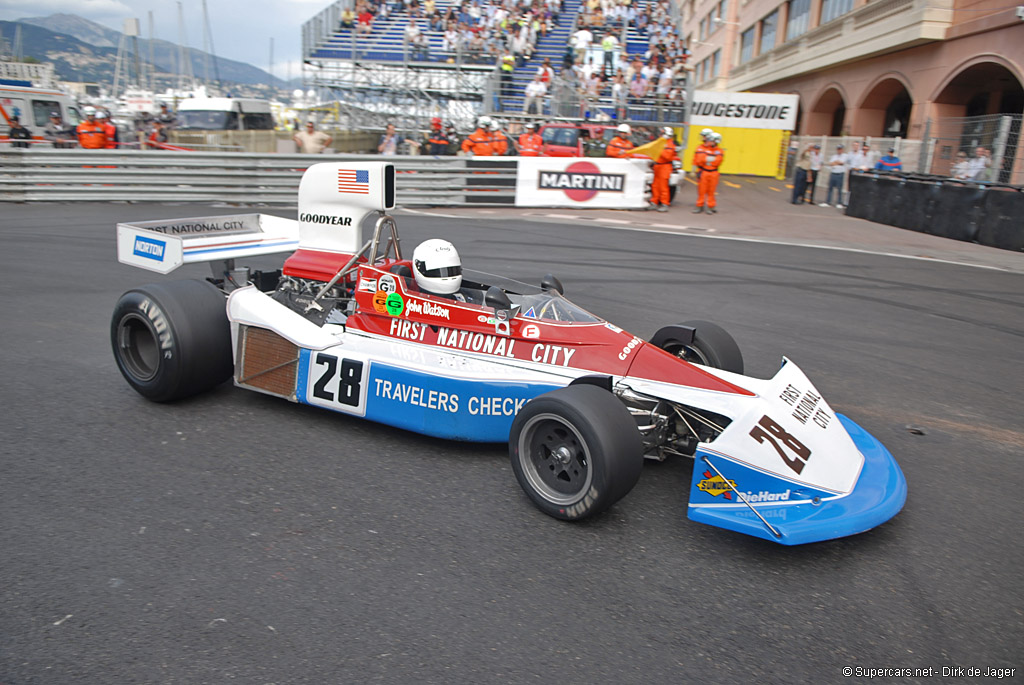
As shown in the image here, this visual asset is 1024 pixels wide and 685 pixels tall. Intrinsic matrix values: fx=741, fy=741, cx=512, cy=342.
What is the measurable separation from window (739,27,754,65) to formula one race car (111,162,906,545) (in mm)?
39338

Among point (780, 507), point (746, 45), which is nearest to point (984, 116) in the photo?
point (780, 507)

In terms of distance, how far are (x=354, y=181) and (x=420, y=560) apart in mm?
3146

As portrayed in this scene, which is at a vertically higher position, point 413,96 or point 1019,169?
point 413,96

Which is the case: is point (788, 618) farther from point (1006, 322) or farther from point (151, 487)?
point (1006, 322)

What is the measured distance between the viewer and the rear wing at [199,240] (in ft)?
17.6

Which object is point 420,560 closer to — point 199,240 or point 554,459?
point 554,459

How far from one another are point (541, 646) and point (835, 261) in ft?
33.2

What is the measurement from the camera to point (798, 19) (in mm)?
31922

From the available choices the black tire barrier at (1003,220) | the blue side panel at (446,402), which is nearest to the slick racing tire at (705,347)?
the blue side panel at (446,402)

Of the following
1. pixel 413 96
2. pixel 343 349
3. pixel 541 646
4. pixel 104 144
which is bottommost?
pixel 541 646

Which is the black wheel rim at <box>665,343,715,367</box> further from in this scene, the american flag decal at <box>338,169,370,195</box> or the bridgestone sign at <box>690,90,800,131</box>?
the bridgestone sign at <box>690,90,800,131</box>

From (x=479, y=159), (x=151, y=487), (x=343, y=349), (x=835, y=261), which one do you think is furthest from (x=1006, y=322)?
(x=479, y=159)

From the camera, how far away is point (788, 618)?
2.97 m

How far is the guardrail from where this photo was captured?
14008 millimetres
